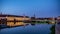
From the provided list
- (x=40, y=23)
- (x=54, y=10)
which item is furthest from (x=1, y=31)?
(x=54, y=10)

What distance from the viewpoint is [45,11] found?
2.54 metres

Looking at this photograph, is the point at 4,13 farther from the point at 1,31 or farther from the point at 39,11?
the point at 39,11

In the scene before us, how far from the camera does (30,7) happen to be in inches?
101

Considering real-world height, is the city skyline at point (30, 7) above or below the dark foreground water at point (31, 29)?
above

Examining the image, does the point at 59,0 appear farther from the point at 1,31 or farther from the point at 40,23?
the point at 1,31

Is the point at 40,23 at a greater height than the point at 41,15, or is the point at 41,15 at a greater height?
the point at 41,15

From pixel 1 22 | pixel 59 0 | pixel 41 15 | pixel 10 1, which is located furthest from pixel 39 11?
pixel 1 22

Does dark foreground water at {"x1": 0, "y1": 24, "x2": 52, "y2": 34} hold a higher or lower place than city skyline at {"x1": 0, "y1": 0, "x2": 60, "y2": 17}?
lower

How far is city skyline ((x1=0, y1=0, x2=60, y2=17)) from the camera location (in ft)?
8.29

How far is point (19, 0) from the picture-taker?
8.45ft

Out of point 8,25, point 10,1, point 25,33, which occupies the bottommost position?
point 25,33

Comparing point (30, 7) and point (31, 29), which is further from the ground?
point (30, 7)

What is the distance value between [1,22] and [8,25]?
0.16 meters

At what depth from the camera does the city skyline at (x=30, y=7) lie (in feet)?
8.29
